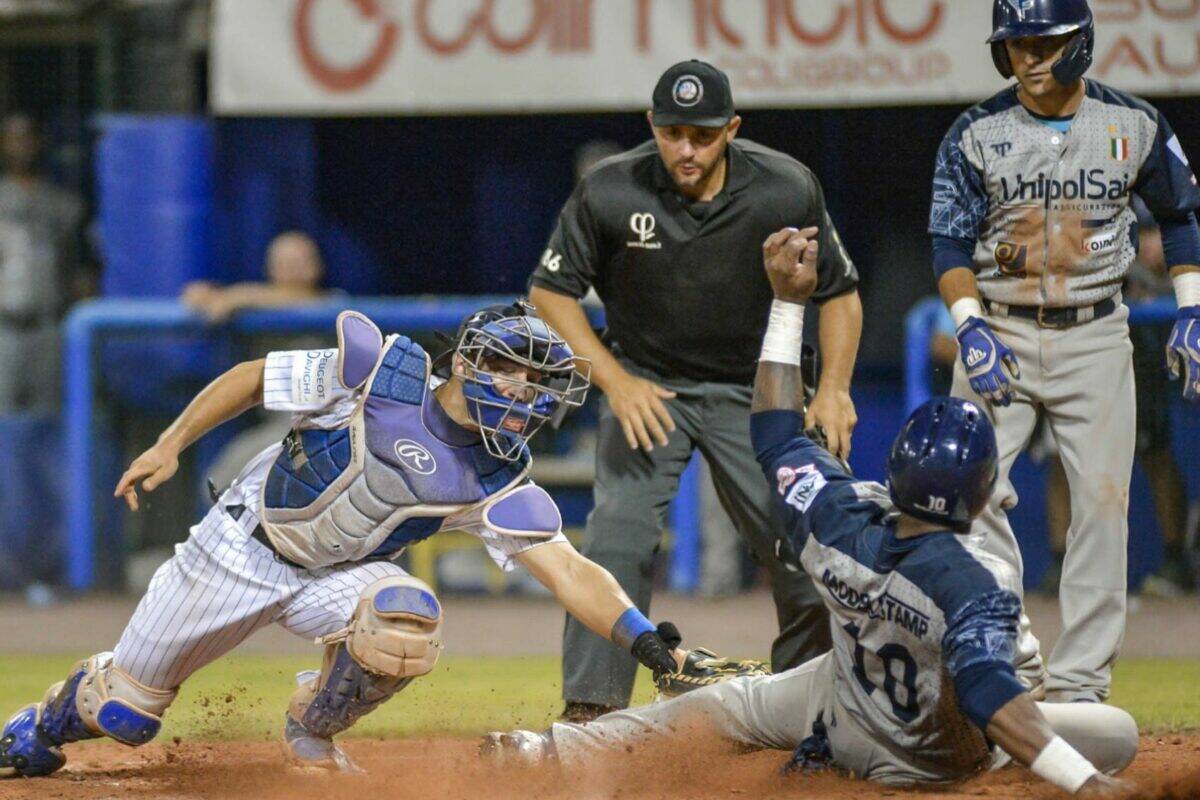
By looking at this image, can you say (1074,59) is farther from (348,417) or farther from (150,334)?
(150,334)

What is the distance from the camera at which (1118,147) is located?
543 cm

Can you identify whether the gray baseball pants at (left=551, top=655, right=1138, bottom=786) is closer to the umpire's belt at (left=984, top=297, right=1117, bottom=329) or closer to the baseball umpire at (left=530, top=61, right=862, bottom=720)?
the baseball umpire at (left=530, top=61, right=862, bottom=720)

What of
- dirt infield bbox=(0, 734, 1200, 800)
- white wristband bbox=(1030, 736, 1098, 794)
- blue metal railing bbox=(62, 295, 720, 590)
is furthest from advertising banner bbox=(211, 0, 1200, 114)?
white wristband bbox=(1030, 736, 1098, 794)

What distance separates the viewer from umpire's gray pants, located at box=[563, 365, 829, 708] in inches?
224

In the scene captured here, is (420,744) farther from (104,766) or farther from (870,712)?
(870,712)

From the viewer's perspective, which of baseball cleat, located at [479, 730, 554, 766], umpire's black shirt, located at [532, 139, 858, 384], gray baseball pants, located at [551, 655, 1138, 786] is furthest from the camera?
umpire's black shirt, located at [532, 139, 858, 384]

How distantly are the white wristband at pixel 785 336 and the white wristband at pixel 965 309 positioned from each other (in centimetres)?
81

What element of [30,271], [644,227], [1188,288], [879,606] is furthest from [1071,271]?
[30,271]

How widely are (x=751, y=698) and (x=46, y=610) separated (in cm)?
575

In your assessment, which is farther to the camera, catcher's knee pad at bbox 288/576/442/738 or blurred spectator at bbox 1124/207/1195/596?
blurred spectator at bbox 1124/207/1195/596

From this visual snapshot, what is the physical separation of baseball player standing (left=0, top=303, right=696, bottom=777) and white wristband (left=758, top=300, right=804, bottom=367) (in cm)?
54

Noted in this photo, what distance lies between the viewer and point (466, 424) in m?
4.86

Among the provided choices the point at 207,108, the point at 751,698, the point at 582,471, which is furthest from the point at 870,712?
the point at 207,108

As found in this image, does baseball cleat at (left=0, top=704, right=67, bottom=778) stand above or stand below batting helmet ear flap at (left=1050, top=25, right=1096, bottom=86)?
below
